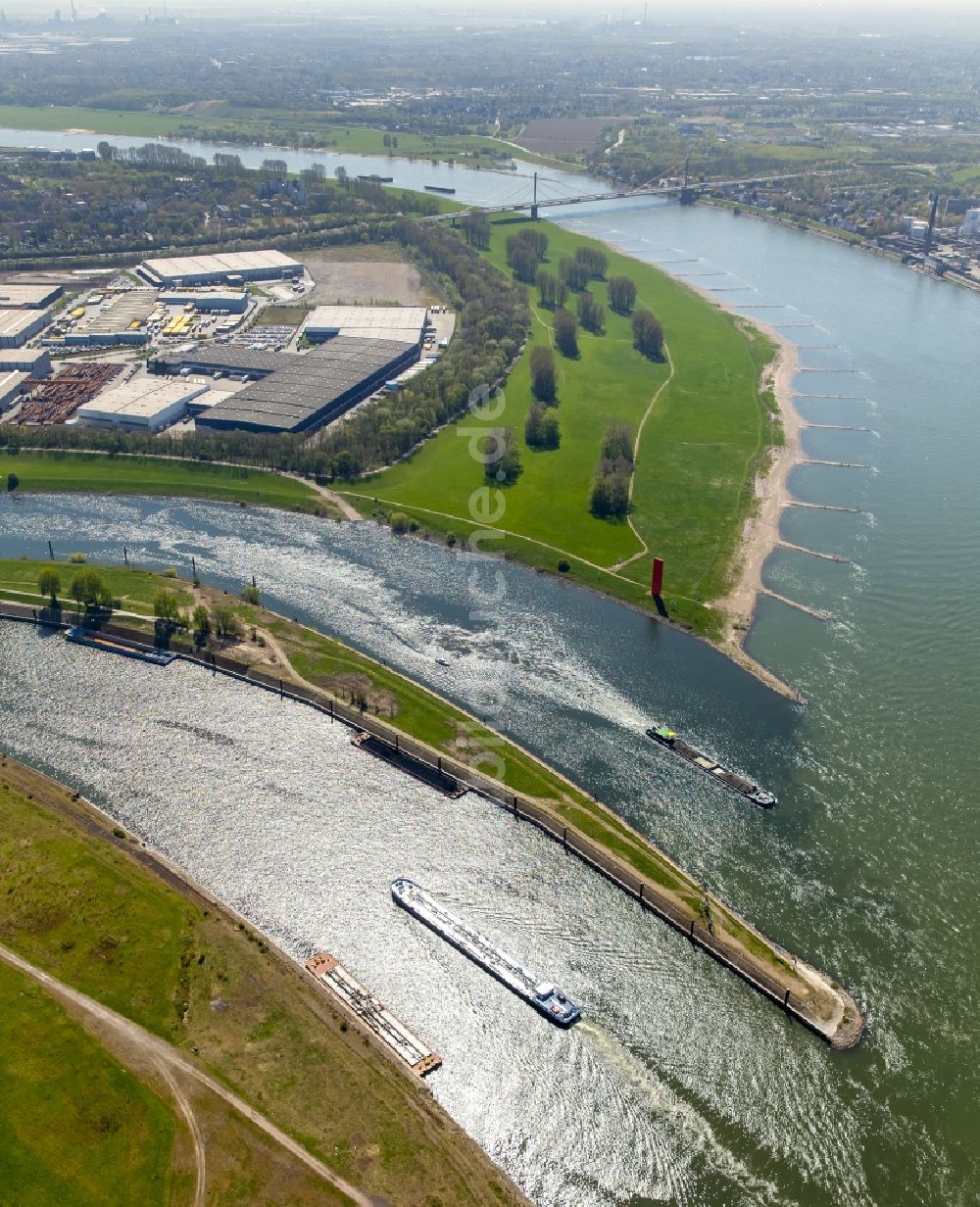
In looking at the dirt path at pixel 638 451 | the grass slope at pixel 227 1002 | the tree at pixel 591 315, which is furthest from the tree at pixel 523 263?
the grass slope at pixel 227 1002

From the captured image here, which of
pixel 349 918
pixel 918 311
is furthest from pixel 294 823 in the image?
pixel 918 311

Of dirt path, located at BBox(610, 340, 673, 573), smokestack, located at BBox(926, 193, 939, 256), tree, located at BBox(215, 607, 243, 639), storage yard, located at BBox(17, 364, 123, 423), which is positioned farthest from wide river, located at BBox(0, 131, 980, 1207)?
smokestack, located at BBox(926, 193, 939, 256)

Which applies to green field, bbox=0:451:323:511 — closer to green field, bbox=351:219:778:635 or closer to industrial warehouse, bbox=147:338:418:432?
green field, bbox=351:219:778:635

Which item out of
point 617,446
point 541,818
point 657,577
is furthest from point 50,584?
point 617,446

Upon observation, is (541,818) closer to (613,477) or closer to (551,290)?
(613,477)

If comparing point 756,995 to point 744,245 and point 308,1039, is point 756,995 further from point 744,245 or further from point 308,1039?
point 744,245

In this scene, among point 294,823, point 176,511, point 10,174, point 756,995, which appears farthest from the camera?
point 10,174

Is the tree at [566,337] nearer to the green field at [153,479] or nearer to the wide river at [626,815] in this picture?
the wide river at [626,815]
